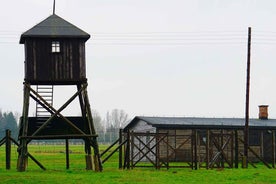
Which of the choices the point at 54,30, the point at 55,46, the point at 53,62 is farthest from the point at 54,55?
Result: the point at 54,30

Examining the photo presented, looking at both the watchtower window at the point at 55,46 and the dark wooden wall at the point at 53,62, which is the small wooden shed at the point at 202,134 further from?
the watchtower window at the point at 55,46

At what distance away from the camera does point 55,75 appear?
31.8 m

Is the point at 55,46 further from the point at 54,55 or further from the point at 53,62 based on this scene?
the point at 53,62

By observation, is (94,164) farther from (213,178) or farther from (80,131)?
(213,178)

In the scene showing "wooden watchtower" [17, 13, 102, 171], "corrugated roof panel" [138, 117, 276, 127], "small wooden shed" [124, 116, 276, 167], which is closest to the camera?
"wooden watchtower" [17, 13, 102, 171]

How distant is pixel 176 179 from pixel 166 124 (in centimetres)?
2034

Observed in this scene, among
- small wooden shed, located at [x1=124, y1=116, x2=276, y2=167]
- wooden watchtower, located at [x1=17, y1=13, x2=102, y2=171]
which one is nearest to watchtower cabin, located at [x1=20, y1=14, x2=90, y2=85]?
wooden watchtower, located at [x1=17, y1=13, x2=102, y2=171]

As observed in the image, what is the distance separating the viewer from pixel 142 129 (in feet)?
167

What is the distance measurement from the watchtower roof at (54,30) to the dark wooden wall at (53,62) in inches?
12.4

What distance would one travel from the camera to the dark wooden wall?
104 feet

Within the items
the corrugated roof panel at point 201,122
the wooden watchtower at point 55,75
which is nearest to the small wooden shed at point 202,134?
the corrugated roof panel at point 201,122

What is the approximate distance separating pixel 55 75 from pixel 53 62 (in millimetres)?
727

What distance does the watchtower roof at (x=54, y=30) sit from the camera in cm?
3186

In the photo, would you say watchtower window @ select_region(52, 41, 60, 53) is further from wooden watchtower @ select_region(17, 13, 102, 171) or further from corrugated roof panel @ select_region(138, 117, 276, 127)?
corrugated roof panel @ select_region(138, 117, 276, 127)
